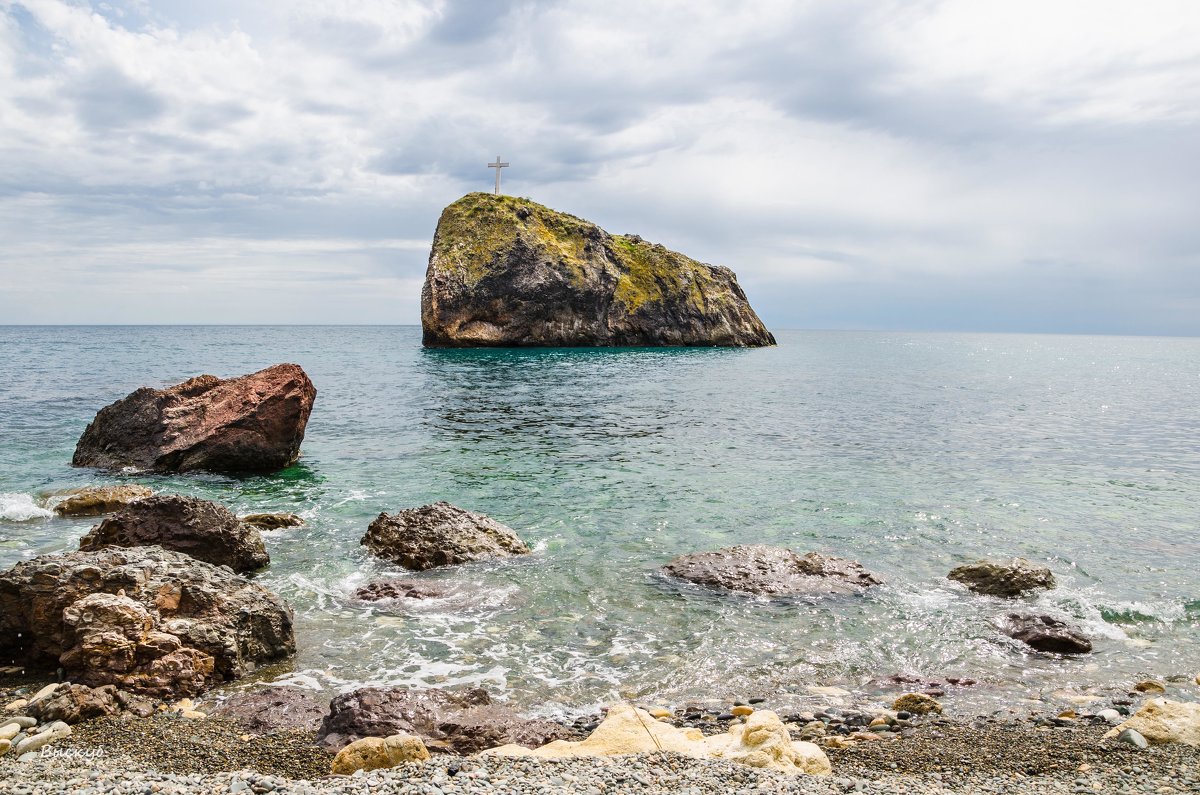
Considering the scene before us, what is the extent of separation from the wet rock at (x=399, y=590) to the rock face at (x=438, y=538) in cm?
92

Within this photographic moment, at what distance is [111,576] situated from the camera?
8.33m

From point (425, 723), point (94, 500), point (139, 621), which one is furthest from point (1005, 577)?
point (94, 500)

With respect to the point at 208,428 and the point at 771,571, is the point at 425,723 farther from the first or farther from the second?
the point at 208,428

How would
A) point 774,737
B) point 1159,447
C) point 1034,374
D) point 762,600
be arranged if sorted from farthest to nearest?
point 1034,374 → point 1159,447 → point 762,600 → point 774,737

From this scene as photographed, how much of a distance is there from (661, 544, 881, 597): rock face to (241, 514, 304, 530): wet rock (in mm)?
7654

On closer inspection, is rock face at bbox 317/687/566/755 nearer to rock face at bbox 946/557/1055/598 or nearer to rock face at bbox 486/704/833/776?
rock face at bbox 486/704/833/776

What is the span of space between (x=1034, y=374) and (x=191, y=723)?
82.0 metres

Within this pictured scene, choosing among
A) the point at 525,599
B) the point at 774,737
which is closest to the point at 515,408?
the point at 525,599

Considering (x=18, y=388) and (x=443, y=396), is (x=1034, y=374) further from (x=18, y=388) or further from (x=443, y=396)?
(x=18, y=388)

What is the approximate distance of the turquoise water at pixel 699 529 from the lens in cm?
859

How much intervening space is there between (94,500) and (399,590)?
28.5 feet

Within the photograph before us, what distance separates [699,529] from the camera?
14328 millimetres

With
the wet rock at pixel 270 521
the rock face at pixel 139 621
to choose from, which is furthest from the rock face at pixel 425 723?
the wet rock at pixel 270 521

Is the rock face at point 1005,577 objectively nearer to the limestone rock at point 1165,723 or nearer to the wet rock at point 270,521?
the limestone rock at point 1165,723
